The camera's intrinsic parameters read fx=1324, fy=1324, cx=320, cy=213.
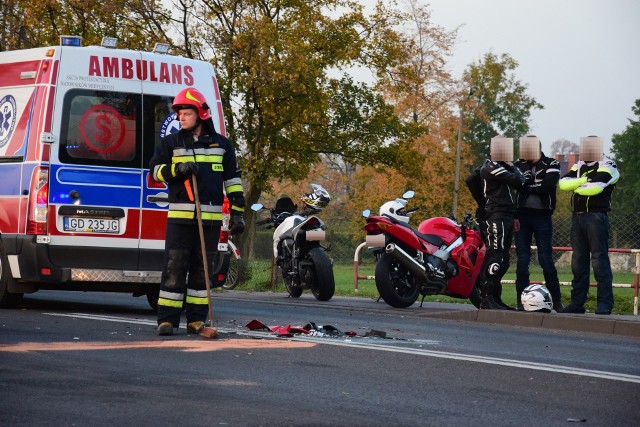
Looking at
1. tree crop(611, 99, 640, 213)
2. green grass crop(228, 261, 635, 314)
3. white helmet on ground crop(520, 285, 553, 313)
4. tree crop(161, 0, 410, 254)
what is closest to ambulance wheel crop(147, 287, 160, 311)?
white helmet on ground crop(520, 285, 553, 313)

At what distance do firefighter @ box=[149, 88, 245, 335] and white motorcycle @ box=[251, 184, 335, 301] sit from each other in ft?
23.6

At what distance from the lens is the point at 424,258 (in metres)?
15.9

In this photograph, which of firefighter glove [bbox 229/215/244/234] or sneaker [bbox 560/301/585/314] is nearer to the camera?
firefighter glove [bbox 229/215/244/234]

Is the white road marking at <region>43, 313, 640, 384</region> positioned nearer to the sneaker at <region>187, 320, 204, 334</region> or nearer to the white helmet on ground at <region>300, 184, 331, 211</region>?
A: the sneaker at <region>187, 320, 204, 334</region>

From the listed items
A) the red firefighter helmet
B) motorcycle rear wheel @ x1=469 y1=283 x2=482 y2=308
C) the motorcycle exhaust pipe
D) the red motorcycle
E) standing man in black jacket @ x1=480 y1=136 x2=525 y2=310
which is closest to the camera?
the red firefighter helmet

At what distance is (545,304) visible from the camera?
46.8 feet

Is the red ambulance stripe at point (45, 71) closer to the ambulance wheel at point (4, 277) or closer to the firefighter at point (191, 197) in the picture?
the ambulance wheel at point (4, 277)

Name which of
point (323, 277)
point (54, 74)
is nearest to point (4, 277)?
point (54, 74)

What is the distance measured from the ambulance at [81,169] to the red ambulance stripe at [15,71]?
1 centimetres

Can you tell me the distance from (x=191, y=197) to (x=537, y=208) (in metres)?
5.49

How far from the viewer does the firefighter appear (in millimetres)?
10680

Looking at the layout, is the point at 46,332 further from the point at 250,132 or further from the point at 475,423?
the point at 250,132

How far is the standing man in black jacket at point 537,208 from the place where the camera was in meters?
14.9

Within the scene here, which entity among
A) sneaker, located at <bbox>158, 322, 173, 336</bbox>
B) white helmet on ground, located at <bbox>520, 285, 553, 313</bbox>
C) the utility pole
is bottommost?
sneaker, located at <bbox>158, 322, 173, 336</bbox>
